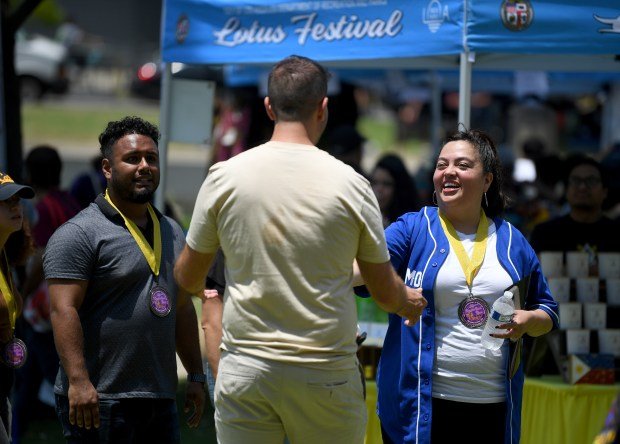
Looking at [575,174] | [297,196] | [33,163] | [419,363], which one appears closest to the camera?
[297,196]

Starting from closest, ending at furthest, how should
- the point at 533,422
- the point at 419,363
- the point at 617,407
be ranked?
the point at 617,407 → the point at 419,363 → the point at 533,422

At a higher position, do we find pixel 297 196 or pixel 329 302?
pixel 297 196

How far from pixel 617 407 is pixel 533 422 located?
2931mm

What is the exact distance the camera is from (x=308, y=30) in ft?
19.9

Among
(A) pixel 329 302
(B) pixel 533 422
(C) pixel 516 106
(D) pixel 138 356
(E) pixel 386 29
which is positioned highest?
(C) pixel 516 106

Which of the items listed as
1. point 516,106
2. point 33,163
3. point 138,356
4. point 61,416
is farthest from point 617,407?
point 516,106

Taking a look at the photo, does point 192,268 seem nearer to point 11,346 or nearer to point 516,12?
point 11,346

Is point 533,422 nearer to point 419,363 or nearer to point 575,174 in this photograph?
point 575,174

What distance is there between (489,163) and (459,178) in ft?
0.61

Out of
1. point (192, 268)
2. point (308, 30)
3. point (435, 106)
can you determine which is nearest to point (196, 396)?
point (192, 268)

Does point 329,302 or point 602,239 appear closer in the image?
point 329,302

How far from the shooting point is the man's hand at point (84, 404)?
153 inches

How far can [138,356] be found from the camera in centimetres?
404

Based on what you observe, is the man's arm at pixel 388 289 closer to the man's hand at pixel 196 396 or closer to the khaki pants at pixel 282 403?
the khaki pants at pixel 282 403
